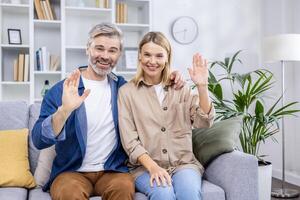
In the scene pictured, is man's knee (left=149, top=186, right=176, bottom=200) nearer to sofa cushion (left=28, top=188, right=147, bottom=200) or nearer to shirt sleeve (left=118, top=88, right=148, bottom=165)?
sofa cushion (left=28, top=188, right=147, bottom=200)

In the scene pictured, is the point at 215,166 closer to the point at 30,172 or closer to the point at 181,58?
the point at 30,172

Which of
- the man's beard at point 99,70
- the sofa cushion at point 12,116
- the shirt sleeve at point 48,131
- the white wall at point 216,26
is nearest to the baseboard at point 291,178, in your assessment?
the white wall at point 216,26

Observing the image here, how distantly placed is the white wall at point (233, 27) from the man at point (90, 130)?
2.29 metres

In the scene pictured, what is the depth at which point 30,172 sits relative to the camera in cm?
208

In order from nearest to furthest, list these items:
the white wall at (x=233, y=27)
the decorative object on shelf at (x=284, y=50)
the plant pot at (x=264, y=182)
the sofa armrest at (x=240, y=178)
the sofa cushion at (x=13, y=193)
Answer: the sofa cushion at (x=13, y=193)
the sofa armrest at (x=240, y=178)
the plant pot at (x=264, y=182)
the decorative object on shelf at (x=284, y=50)
the white wall at (x=233, y=27)

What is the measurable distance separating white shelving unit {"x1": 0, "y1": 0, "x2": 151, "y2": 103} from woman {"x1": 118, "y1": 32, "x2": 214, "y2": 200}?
1.94 metres

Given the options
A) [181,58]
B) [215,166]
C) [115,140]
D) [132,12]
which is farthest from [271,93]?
[115,140]

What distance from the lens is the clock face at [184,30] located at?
14.0 feet

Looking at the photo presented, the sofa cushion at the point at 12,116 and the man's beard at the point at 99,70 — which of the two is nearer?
the man's beard at the point at 99,70

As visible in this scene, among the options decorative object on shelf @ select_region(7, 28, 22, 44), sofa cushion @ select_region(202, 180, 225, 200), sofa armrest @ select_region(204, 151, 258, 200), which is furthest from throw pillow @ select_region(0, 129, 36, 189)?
decorative object on shelf @ select_region(7, 28, 22, 44)

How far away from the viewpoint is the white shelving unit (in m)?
3.79

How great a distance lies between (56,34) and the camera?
4059 mm

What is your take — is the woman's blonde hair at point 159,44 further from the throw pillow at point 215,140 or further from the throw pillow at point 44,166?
the throw pillow at point 44,166

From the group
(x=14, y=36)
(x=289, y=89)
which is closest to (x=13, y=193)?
(x=14, y=36)
